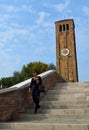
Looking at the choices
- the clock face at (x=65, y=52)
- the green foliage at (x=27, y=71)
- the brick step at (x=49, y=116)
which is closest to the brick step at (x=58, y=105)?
the brick step at (x=49, y=116)

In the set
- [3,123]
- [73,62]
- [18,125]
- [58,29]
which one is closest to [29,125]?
[18,125]

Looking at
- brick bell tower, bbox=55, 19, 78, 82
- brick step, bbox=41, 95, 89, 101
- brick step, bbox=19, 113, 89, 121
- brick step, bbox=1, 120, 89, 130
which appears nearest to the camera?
brick step, bbox=1, 120, 89, 130

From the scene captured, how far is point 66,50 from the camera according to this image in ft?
189

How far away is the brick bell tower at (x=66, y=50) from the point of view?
55.1 meters

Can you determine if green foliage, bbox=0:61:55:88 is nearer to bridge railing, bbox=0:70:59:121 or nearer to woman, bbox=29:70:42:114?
bridge railing, bbox=0:70:59:121

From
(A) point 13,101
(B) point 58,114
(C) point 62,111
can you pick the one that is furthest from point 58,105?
(A) point 13,101

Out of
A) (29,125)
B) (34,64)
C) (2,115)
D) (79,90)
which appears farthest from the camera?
(34,64)

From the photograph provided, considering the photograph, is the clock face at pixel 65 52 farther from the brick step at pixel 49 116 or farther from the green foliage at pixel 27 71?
the brick step at pixel 49 116

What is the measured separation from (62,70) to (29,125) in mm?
49886

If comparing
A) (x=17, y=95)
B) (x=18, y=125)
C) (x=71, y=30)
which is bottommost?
(x=18, y=125)

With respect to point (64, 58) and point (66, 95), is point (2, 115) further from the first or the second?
point (64, 58)

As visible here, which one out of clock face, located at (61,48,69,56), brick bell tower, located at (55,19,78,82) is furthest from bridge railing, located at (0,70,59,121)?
clock face, located at (61,48,69,56)

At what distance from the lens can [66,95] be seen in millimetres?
9453

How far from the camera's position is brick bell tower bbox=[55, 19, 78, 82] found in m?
55.1
